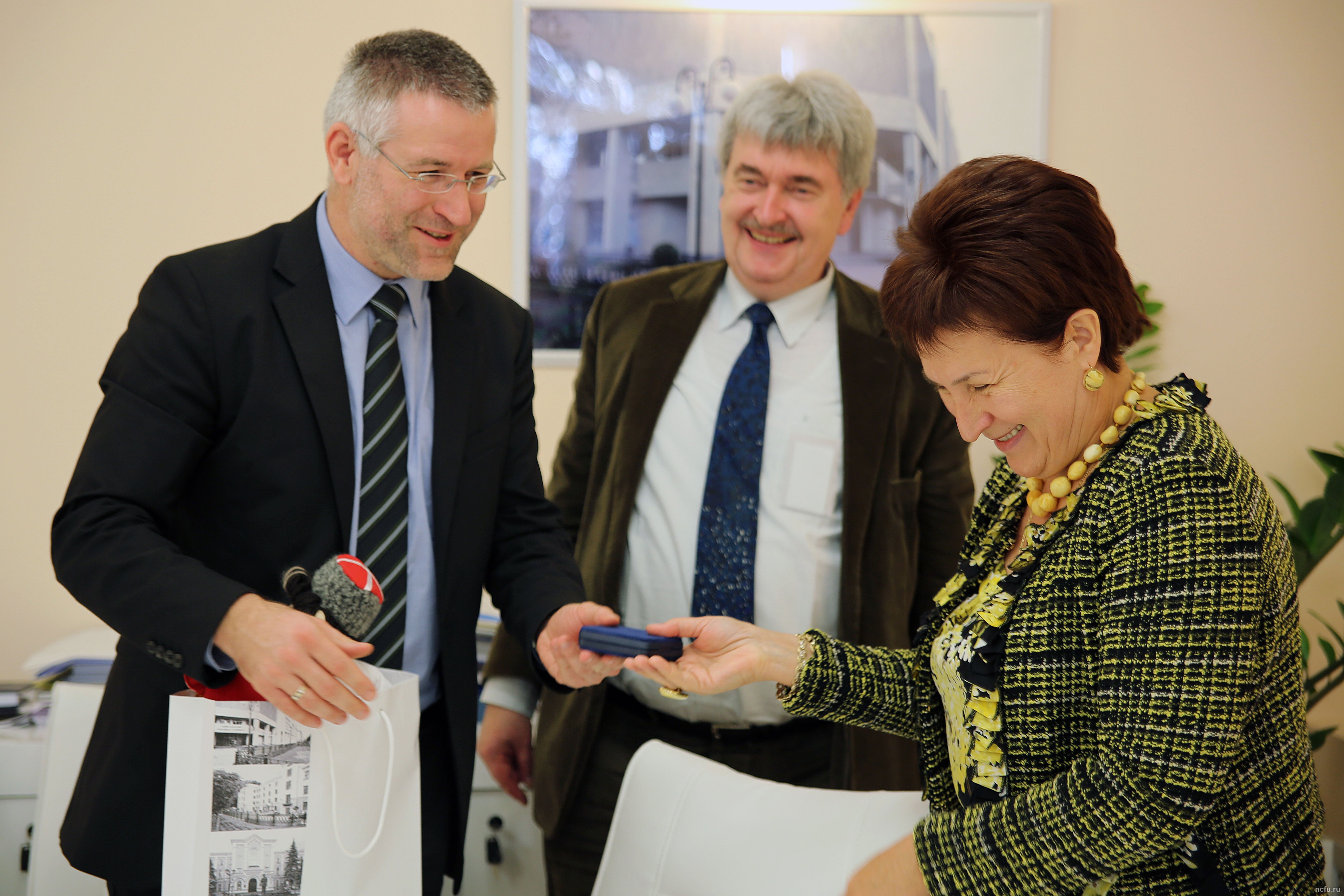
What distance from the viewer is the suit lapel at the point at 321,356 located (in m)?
1.48

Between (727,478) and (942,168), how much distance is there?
1436 mm

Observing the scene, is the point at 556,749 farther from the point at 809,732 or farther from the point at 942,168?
the point at 942,168

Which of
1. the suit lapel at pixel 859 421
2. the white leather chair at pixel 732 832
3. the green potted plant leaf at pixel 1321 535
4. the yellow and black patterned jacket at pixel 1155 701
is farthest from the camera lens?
the green potted plant leaf at pixel 1321 535

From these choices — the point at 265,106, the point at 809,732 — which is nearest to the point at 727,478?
the point at 809,732

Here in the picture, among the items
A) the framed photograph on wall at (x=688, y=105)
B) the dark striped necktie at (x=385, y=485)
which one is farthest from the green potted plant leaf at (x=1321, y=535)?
the dark striped necktie at (x=385, y=485)

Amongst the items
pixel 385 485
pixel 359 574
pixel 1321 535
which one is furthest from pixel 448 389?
pixel 1321 535

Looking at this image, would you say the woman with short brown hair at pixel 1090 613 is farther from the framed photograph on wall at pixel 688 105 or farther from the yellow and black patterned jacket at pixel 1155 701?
the framed photograph on wall at pixel 688 105

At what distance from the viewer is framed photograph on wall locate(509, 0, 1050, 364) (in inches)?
115

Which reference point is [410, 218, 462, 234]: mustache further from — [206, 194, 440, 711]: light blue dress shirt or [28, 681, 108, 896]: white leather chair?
[28, 681, 108, 896]: white leather chair

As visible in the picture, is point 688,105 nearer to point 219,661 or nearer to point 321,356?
point 321,356

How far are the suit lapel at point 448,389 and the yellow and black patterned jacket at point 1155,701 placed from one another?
837mm

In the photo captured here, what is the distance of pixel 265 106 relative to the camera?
2.91 metres

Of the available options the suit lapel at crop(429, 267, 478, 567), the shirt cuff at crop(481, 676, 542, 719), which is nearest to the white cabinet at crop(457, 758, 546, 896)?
the shirt cuff at crop(481, 676, 542, 719)

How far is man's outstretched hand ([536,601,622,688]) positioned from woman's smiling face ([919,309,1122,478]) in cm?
62
